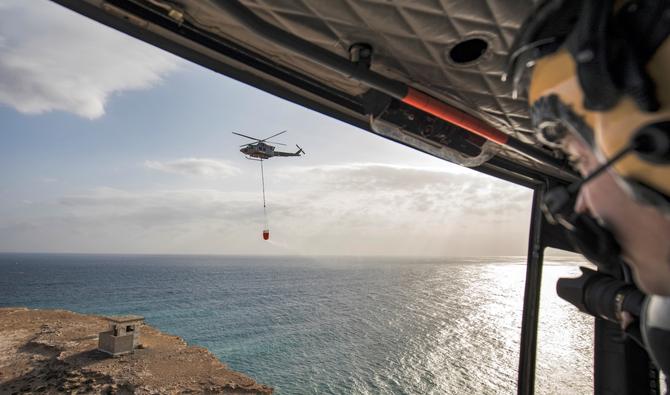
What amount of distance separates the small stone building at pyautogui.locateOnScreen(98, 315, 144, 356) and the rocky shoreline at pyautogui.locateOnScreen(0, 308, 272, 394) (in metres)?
0.49

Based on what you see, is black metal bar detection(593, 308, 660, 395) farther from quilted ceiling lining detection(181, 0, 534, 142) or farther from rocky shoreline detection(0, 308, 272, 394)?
rocky shoreline detection(0, 308, 272, 394)

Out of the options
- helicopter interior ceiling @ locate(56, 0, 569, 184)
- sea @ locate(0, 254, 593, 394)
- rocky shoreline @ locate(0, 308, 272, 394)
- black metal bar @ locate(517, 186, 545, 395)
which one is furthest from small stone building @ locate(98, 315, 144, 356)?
helicopter interior ceiling @ locate(56, 0, 569, 184)

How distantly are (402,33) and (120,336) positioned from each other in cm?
2560

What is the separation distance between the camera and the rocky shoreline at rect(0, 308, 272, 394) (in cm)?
1756

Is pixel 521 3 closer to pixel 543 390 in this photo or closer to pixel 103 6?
pixel 103 6

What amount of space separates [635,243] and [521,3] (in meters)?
1.74

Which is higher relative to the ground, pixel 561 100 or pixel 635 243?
pixel 561 100

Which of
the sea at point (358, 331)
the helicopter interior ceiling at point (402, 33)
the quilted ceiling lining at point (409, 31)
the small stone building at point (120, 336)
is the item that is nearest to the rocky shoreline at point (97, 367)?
the small stone building at point (120, 336)

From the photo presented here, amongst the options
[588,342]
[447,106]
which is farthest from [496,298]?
[447,106]

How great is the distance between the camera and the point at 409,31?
209 cm

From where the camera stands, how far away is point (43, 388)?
17062 mm

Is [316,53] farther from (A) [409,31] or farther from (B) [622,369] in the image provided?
(B) [622,369]

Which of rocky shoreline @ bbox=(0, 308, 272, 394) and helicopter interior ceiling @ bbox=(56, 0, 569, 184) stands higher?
helicopter interior ceiling @ bbox=(56, 0, 569, 184)

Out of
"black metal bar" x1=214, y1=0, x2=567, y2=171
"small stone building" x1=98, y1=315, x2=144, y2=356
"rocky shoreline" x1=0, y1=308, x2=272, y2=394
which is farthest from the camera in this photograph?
"small stone building" x1=98, y1=315, x2=144, y2=356
